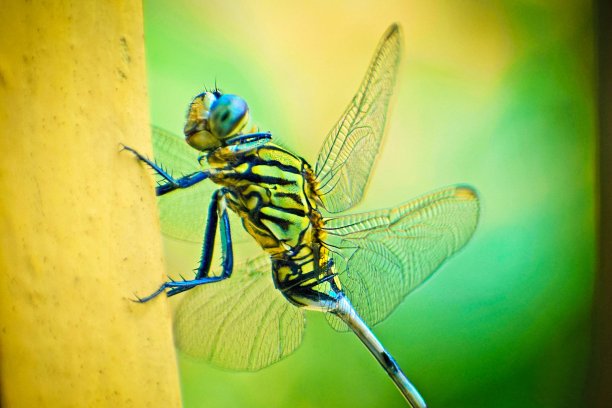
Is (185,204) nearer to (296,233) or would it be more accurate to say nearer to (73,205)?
(296,233)

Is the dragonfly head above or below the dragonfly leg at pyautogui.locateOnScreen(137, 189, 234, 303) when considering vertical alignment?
above

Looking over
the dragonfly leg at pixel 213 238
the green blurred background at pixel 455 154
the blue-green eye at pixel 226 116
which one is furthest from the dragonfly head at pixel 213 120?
the green blurred background at pixel 455 154

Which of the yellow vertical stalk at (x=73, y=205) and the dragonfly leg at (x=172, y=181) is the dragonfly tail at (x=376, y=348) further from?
the yellow vertical stalk at (x=73, y=205)

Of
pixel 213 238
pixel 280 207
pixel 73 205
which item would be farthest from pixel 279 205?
pixel 73 205

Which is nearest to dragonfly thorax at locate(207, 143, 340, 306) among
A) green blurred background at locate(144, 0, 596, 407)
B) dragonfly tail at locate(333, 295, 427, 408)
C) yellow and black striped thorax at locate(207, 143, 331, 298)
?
yellow and black striped thorax at locate(207, 143, 331, 298)

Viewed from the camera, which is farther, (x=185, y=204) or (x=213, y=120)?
(x=185, y=204)

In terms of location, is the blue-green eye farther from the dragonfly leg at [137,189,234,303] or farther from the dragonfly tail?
the dragonfly tail
